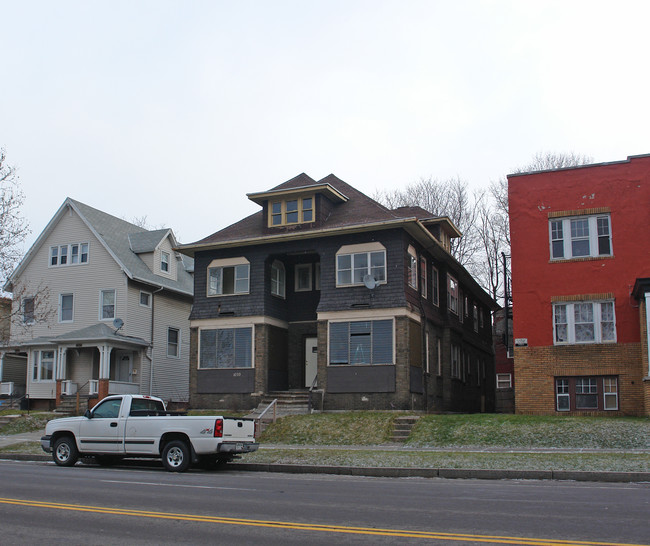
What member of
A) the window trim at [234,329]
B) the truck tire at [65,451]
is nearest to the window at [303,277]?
the window trim at [234,329]

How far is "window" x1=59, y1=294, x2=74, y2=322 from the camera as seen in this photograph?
120 ft

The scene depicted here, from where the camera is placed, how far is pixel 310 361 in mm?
31188

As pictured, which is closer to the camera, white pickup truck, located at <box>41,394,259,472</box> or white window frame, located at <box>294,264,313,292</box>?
white pickup truck, located at <box>41,394,259,472</box>

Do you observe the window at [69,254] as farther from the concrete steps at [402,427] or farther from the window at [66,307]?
the concrete steps at [402,427]

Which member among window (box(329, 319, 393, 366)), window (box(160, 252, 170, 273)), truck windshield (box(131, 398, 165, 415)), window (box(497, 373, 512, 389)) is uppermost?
window (box(160, 252, 170, 273))

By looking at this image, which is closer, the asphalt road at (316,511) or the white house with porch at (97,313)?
the asphalt road at (316,511)

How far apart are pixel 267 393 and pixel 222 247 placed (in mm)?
6586

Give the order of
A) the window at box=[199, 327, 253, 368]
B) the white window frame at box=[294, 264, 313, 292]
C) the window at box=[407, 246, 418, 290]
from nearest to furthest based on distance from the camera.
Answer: the window at box=[407, 246, 418, 290]
the window at box=[199, 327, 253, 368]
the white window frame at box=[294, 264, 313, 292]

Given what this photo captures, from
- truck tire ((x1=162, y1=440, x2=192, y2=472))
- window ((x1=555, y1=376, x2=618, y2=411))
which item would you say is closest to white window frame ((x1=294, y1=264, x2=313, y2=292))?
window ((x1=555, y1=376, x2=618, y2=411))

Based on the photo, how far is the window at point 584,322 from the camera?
2533 centimetres

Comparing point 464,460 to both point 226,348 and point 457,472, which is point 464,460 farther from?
point 226,348

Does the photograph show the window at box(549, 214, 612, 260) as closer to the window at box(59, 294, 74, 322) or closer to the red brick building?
the red brick building

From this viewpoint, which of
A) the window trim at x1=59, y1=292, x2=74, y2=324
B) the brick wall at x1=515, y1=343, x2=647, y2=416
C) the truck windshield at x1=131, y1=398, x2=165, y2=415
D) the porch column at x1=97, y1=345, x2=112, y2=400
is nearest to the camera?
the truck windshield at x1=131, y1=398, x2=165, y2=415

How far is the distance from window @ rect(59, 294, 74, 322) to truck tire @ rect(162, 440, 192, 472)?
21.9m
